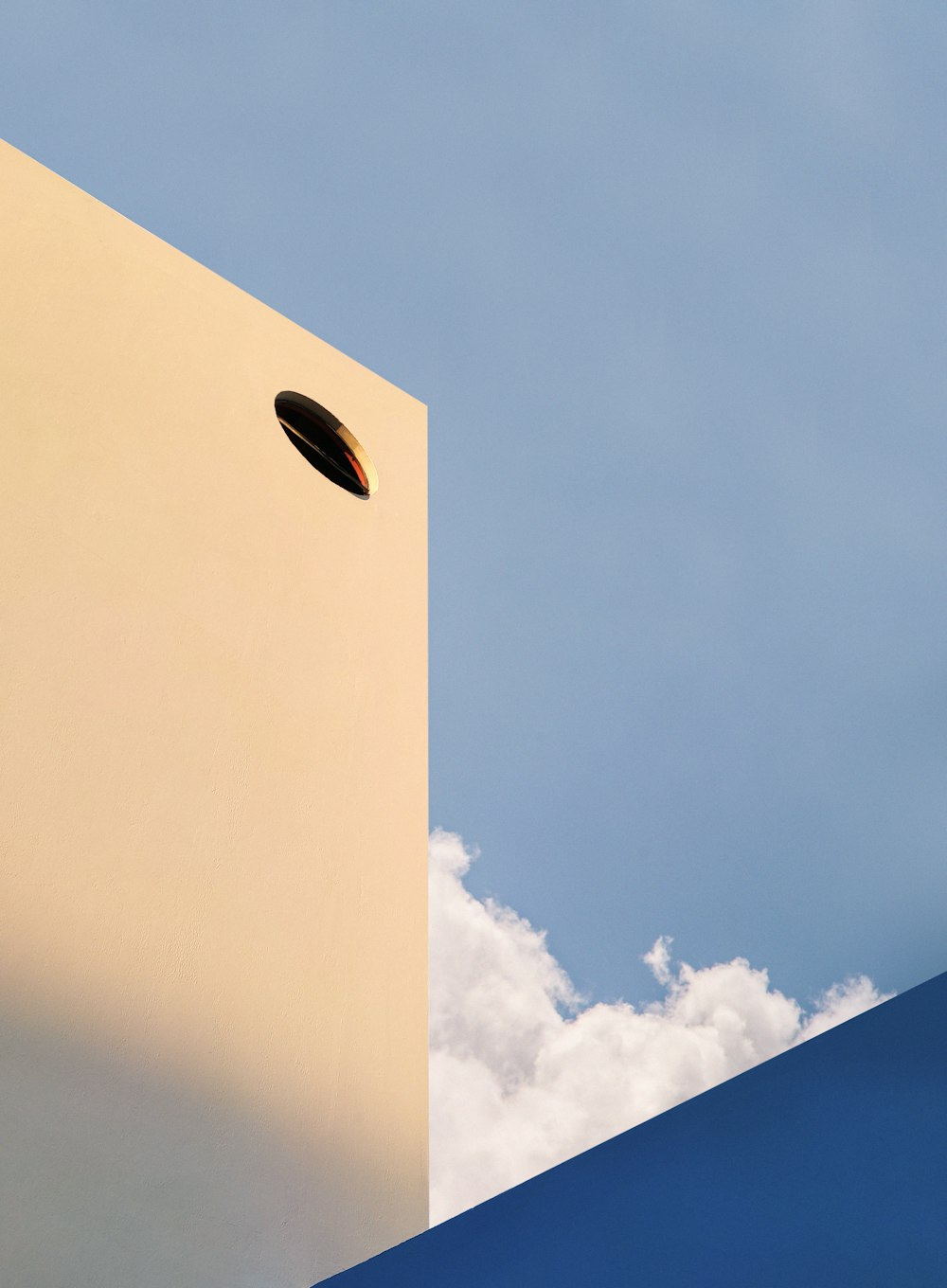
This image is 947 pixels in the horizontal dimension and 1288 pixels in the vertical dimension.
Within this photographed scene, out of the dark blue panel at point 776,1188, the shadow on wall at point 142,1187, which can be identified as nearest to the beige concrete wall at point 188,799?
the shadow on wall at point 142,1187

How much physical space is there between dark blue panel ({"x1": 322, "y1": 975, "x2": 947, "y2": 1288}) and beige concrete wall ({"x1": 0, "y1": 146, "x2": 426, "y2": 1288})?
4.58ft

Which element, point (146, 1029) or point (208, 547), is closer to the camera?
point (146, 1029)

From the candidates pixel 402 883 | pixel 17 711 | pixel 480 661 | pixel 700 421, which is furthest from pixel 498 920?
pixel 17 711

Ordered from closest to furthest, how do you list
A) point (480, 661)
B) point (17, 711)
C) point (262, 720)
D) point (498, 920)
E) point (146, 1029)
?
point (146, 1029) → point (17, 711) → point (262, 720) → point (480, 661) → point (498, 920)

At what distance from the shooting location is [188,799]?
4172mm

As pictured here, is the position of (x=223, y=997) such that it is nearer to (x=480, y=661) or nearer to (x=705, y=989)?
(x=480, y=661)

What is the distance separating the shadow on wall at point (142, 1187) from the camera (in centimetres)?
303

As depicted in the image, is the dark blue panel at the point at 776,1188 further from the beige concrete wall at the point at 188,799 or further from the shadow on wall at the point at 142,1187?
the beige concrete wall at the point at 188,799

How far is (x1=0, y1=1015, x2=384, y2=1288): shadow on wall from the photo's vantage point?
3031mm

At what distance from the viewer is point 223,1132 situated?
356 cm

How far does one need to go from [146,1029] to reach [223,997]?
13.7 inches

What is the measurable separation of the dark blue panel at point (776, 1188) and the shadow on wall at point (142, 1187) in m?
1.27

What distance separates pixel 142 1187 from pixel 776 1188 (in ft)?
6.77

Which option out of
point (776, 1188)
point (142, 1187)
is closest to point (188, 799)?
point (142, 1187)
